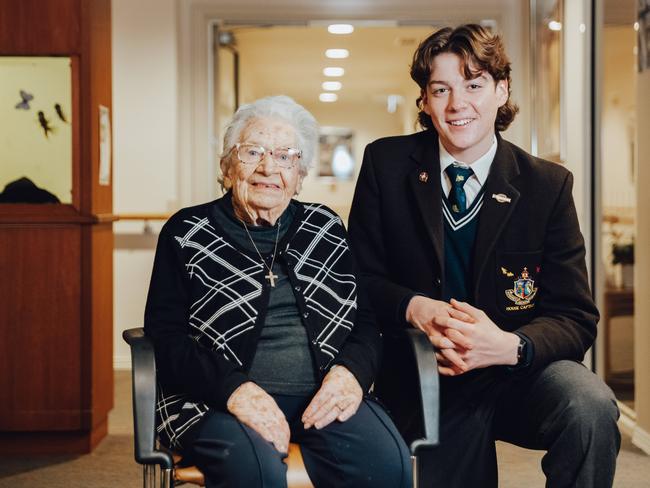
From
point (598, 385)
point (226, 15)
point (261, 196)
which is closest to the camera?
point (598, 385)

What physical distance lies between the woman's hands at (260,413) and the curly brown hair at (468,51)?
91 centimetres

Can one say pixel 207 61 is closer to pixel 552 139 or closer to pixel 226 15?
pixel 226 15

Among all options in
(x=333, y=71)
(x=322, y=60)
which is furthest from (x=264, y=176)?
(x=333, y=71)

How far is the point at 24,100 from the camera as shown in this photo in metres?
3.66

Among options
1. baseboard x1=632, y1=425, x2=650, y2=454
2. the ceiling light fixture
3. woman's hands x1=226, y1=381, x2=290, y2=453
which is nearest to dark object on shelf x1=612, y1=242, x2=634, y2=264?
baseboard x1=632, y1=425, x2=650, y2=454

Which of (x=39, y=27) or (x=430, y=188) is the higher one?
(x=39, y=27)

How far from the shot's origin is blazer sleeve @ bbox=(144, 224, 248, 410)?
6.20 ft

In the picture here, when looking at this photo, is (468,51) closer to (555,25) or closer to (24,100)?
(24,100)

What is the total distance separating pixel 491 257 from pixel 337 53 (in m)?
7.63

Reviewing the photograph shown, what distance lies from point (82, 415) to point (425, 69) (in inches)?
90.6

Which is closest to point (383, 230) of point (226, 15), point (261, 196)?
point (261, 196)

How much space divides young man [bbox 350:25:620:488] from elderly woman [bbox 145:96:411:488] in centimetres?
16

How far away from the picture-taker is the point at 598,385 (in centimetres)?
192

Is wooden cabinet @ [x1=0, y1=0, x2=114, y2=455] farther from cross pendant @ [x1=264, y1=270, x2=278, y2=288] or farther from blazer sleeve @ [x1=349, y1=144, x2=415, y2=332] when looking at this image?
cross pendant @ [x1=264, y1=270, x2=278, y2=288]
